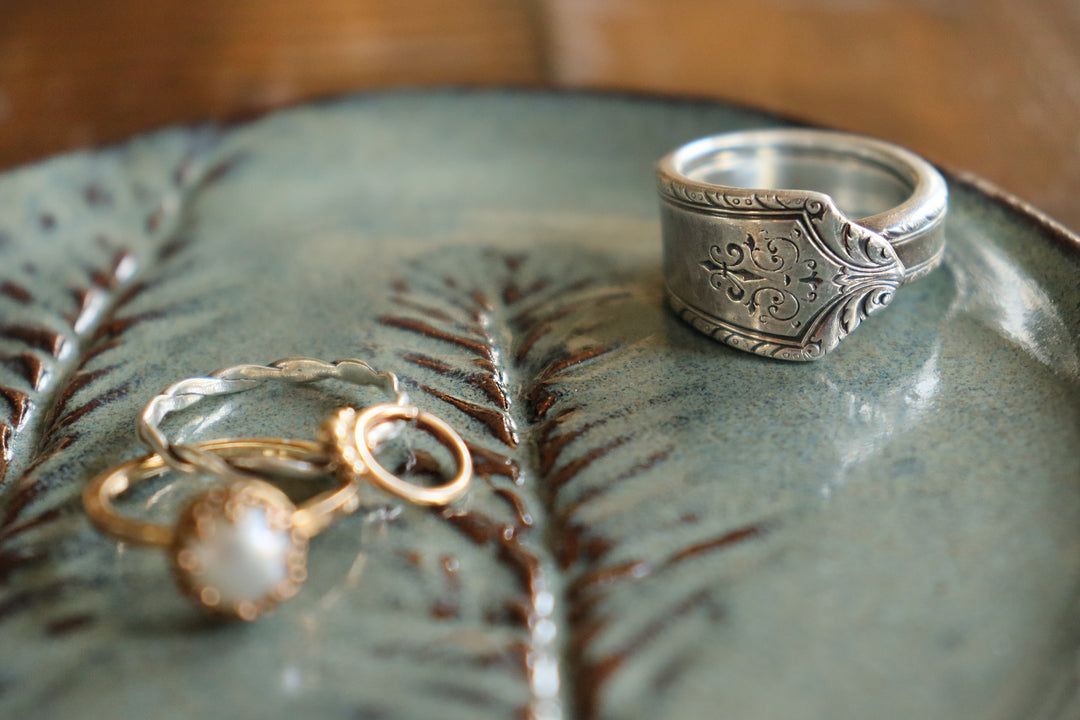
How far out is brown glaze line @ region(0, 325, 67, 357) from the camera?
2.38 ft

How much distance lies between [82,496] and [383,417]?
0.18 m

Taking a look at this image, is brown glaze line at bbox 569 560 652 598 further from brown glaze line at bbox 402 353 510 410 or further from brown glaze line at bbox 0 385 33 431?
brown glaze line at bbox 0 385 33 431

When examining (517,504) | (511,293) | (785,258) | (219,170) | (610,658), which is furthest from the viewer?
(219,170)

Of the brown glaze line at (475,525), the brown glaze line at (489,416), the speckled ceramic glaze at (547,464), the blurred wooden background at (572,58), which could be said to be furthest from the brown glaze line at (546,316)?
the blurred wooden background at (572,58)

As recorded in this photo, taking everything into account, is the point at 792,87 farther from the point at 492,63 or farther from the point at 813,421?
the point at 813,421

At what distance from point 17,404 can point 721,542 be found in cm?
51

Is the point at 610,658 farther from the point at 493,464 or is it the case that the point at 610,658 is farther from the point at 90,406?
the point at 90,406

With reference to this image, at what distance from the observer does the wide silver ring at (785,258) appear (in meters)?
0.64

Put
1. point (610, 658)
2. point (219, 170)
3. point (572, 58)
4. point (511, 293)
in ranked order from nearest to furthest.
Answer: point (610, 658), point (511, 293), point (219, 170), point (572, 58)

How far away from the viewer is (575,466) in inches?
22.5

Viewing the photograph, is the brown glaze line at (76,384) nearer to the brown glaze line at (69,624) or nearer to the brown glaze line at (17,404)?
the brown glaze line at (17,404)

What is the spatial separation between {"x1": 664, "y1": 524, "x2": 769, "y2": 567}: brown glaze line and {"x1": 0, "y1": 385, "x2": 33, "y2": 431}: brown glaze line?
0.48 m

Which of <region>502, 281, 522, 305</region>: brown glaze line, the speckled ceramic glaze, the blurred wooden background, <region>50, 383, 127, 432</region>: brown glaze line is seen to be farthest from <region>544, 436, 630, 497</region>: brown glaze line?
the blurred wooden background

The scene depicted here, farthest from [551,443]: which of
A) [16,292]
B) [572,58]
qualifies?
[572,58]
